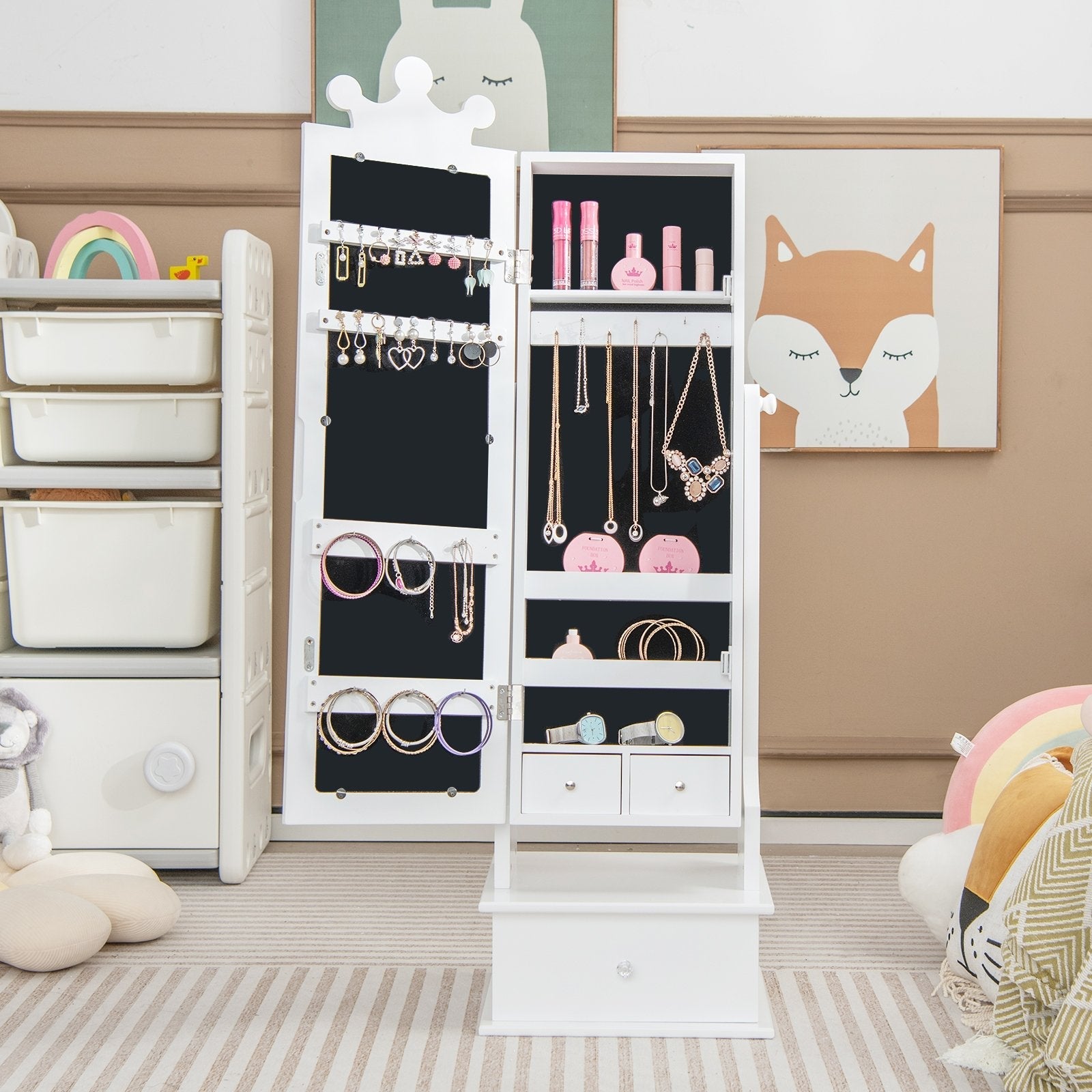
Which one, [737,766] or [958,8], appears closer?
[737,766]

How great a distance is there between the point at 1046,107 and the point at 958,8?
1.03ft

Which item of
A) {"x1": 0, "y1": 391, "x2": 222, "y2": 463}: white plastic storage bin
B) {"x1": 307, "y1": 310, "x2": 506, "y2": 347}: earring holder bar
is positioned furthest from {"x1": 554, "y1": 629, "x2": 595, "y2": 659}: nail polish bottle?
{"x1": 0, "y1": 391, "x2": 222, "y2": 463}: white plastic storage bin

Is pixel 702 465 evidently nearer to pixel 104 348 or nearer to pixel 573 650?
pixel 573 650

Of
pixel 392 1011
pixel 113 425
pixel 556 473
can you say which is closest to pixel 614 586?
pixel 556 473

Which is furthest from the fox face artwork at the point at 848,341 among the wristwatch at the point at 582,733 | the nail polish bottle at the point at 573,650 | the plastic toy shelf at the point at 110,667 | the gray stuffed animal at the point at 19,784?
the gray stuffed animal at the point at 19,784

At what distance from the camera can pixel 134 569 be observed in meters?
2.62

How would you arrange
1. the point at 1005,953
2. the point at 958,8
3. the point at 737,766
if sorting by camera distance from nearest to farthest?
the point at 1005,953, the point at 737,766, the point at 958,8

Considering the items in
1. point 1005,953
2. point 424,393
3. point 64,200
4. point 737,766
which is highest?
point 64,200

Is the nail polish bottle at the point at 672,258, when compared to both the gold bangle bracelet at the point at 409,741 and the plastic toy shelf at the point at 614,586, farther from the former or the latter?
the gold bangle bracelet at the point at 409,741

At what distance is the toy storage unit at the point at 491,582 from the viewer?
1.93m

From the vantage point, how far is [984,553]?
112 inches

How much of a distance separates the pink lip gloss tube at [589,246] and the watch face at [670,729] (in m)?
0.80

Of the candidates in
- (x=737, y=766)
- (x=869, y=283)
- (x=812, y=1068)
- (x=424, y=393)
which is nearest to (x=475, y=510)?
(x=424, y=393)

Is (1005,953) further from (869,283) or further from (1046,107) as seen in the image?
(1046,107)
